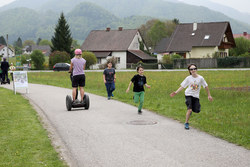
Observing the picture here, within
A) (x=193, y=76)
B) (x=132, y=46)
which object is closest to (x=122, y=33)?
(x=132, y=46)

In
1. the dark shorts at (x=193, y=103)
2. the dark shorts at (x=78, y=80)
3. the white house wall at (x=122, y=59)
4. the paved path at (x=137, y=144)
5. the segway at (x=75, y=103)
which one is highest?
the white house wall at (x=122, y=59)

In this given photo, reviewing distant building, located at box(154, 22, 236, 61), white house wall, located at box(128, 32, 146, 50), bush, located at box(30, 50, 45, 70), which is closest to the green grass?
distant building, located at box(154, 22, 236, 61)

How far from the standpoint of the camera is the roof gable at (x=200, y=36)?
6462 centimetres

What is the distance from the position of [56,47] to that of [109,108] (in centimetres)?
6486

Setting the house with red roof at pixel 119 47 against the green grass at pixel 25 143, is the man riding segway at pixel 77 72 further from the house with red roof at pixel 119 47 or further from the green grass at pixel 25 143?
the house with red roof at pixel 119 47

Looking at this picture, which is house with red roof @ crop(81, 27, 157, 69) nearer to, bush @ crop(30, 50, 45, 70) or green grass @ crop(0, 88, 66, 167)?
bush @ crop(30, 50, 45, 70)

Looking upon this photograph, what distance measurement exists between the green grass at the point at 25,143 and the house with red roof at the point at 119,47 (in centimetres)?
6301

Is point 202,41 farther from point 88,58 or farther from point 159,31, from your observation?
point 159,31

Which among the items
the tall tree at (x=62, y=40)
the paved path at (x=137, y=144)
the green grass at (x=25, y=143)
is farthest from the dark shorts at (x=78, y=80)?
the tall tree at (x=62, y=40)

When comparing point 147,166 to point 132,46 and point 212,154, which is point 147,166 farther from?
point 132,46

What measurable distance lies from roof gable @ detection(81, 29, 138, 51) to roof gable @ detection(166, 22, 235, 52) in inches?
437

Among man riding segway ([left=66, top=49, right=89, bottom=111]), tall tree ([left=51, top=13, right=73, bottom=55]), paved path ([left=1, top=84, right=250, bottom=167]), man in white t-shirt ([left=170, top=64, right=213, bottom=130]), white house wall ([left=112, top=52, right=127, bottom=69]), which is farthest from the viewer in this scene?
tall tree ([left=51, top=13, right=73, bottom=55])

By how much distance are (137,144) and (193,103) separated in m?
2.38

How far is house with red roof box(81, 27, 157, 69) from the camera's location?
246 feet
